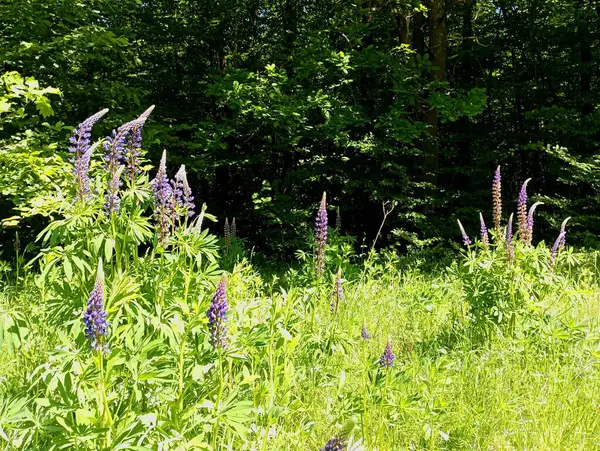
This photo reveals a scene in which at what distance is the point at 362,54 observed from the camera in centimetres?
787

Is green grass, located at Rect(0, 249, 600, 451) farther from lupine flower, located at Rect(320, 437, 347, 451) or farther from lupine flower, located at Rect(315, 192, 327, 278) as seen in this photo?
lupine flower, located at Rect(315, 192, 327, 278)

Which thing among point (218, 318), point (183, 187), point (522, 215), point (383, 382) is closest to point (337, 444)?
point (218, 318)

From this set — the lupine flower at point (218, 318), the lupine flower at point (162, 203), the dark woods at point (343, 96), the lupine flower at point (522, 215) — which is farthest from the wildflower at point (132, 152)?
the dark woods at point (343, 96)

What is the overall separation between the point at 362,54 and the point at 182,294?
676cm

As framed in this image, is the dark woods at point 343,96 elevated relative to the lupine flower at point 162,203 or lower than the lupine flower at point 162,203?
elevated

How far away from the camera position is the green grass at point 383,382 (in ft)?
6.22

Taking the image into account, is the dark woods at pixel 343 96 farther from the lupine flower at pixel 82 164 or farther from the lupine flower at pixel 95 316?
the lupine flower at pixel 95 316

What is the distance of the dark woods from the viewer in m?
7.24

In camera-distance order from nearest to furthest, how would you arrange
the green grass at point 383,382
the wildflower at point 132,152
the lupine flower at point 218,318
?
the lupine flower at point 218,318, the green grass at point 383,382, the wildflower at point 132,152

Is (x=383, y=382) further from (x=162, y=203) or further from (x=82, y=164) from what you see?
(x=82, y=164)

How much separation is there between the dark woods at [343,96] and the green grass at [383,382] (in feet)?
14.8

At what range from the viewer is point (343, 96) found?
28.5ft

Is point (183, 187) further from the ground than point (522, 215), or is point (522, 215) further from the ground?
point (183, 187)

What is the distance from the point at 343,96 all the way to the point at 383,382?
7.41 meters
